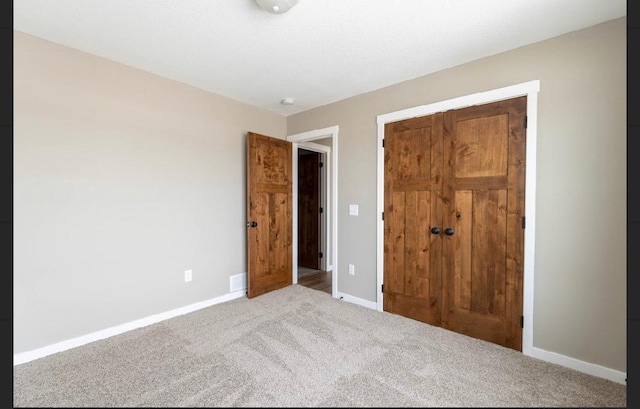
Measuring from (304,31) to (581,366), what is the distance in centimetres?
297

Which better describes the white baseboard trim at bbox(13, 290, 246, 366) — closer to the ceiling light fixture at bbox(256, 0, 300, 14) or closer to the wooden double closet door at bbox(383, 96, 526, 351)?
the wooden double closet door at bbox(383, 96, 526, 351)

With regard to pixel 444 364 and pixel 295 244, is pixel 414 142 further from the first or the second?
pixel 295 244

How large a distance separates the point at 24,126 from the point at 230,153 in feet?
5.32

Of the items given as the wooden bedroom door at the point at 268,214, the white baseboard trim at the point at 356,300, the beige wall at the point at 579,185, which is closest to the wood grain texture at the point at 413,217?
the white baseboard trim at the point at 356,300

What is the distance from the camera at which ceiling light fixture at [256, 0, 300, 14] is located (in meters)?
1.51

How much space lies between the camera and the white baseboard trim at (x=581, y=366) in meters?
1.66

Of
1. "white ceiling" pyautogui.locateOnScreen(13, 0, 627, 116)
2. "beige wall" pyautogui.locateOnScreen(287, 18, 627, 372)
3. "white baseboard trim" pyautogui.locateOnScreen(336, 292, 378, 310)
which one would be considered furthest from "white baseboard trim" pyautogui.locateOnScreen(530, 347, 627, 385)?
"white ceiling" pyautogui.locateOnScreen(13, 0, 627, 116)

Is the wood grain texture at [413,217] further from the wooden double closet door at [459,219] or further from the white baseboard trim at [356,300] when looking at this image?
the white baseboard trim at [356,300]

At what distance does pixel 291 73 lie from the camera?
247 cm

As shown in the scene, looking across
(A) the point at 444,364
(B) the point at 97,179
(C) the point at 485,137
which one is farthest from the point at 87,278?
(C) the point at 485,137

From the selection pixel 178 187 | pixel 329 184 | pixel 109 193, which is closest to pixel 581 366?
pixel 329 184

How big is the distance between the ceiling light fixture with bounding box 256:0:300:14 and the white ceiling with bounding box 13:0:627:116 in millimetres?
100

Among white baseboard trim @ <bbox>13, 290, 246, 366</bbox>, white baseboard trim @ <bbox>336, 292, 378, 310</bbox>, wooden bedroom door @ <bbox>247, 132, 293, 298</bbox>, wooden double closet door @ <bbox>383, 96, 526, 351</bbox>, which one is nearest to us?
white baseboard trim @ <bbox>13, 290, 246, 366</bbox>

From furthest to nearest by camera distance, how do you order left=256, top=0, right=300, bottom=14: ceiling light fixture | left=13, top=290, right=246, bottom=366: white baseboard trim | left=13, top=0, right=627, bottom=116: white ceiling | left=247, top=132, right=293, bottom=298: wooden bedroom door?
left=247, top=132, right=293, bottom=298: wooden bedroom door → left=13, top=290, right=246, bottom=366: white baseboard trim → left=13, top=0, right=627, bottom=116: white ceiling → left=256, top=0, right=300, bottom=14: ceiling light fixture
